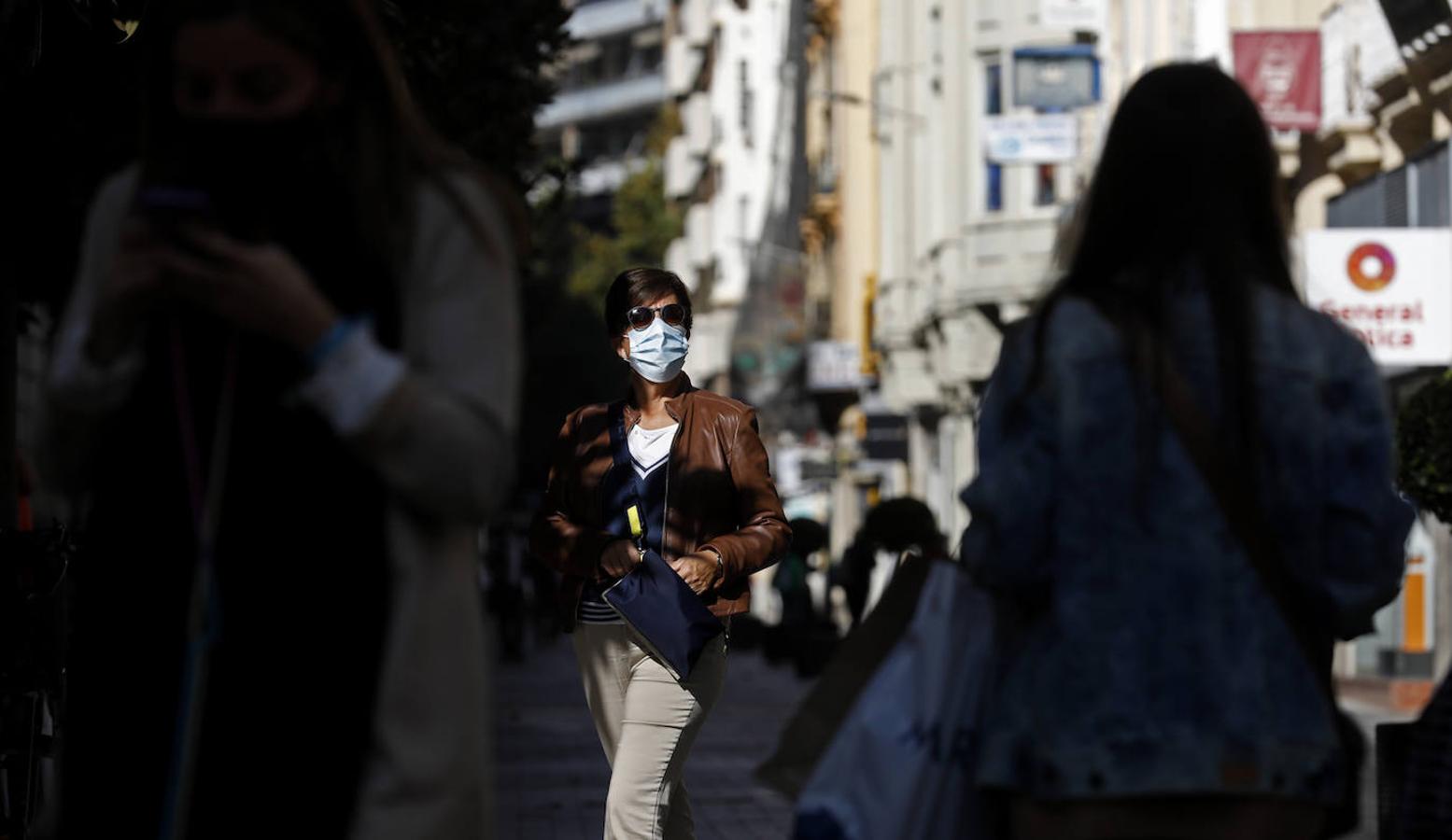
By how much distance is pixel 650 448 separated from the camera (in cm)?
690

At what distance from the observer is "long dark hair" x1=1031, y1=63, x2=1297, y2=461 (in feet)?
11.9

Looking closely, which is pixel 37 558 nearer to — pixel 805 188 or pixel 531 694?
pixel 531 694

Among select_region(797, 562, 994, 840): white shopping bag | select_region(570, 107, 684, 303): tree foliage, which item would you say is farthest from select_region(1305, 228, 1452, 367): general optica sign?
select_region(570, 107, 684, 303): tree foliage

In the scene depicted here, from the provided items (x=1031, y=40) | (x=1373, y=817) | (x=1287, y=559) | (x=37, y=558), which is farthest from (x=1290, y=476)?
(x=1031, y=40)

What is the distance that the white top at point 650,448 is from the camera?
6883mm

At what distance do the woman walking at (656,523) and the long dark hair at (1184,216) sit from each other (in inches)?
120

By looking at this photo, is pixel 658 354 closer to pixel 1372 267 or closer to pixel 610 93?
pixel 1372 267

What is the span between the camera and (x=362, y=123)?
3131mm

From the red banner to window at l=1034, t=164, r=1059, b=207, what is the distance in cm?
1055

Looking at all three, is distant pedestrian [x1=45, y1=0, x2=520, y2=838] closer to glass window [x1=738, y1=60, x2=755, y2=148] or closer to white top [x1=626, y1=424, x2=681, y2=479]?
white top [x1=626, y1=424, x2=681, y2=479]

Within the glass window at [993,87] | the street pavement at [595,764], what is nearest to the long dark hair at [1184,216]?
the street pavement at [595,764]

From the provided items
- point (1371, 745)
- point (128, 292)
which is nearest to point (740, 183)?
point (1371, 745)

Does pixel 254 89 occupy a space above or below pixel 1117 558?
above

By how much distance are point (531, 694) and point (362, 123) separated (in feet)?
71.1
